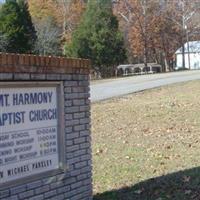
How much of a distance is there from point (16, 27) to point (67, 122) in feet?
137

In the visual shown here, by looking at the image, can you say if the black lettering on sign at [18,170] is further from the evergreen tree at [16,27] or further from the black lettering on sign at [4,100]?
the evergreen tree at [16,27]

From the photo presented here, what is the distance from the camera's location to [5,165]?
622 centimetres

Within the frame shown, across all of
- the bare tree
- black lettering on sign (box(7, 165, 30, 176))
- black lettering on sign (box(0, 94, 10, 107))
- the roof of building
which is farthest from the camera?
the roof of building

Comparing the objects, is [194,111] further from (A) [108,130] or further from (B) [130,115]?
(A) [108,130]

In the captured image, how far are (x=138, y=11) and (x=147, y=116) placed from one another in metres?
53.6

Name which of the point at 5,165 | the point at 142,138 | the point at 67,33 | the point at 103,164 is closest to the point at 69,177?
the point at 5,165

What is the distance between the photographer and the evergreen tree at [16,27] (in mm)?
47000

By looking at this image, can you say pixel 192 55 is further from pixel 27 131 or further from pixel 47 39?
pixel 27 131

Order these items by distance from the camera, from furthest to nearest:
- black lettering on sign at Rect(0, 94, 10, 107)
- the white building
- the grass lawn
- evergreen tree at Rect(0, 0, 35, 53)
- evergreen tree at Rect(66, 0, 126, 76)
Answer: the white building, evergreen tree at Rect(66, 0, 126, 76), evergreen tree at Rect(0, 0, 35, 53), the grass lawn, black lettering on sign at Rect(0, 94, 10, 107)

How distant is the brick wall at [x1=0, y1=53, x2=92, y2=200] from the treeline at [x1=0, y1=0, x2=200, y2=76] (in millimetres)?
38840

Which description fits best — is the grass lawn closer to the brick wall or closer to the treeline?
the brick wall

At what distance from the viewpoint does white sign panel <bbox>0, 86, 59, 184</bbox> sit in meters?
6.22

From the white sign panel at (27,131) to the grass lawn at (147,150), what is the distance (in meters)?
1.47

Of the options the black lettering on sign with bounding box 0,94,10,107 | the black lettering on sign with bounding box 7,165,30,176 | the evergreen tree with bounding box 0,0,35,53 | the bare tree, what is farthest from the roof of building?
the black lettering on sign with bounding box 0,94,10,107
